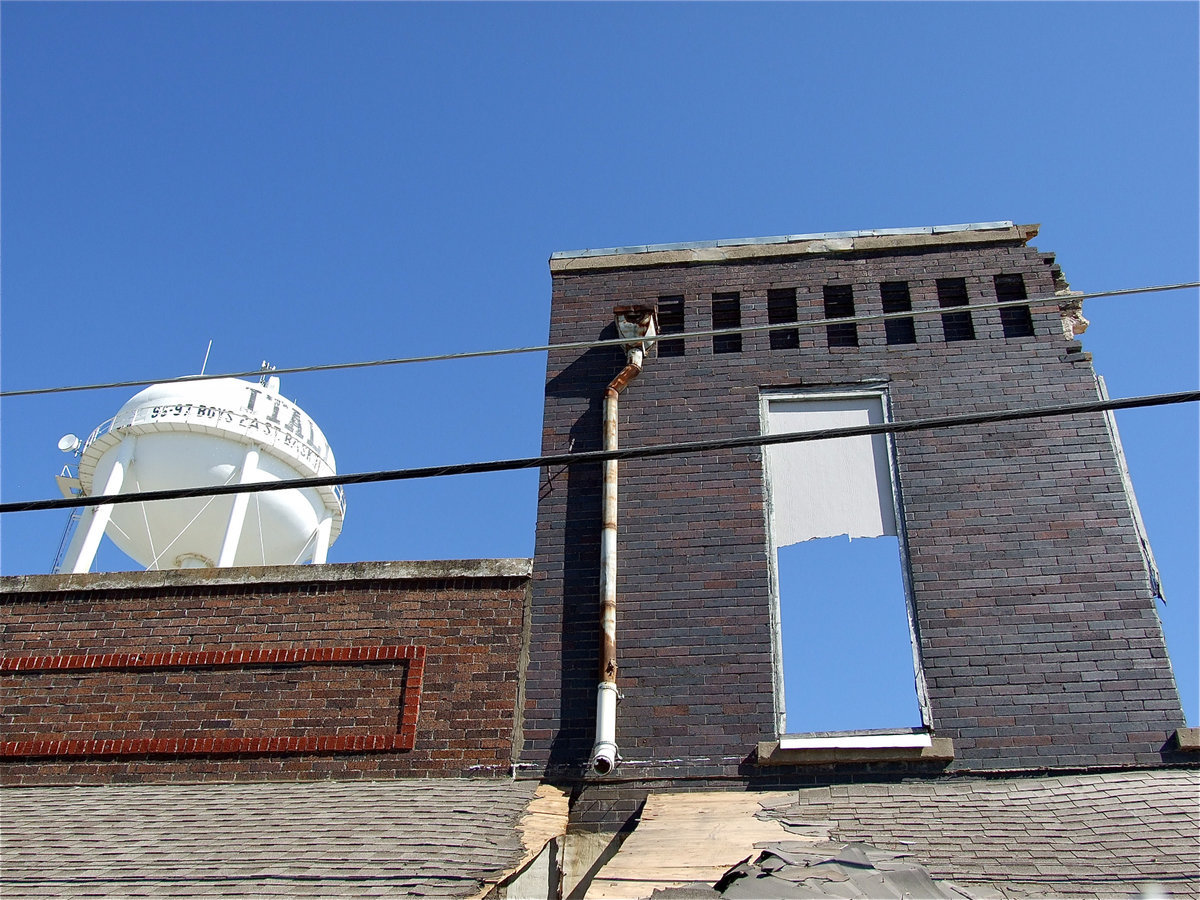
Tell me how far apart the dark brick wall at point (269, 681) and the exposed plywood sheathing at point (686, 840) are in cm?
146

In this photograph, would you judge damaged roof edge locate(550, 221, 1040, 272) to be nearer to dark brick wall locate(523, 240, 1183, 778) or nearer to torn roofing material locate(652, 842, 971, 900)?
dark brick wall locate(523, 240, 1183, 778)

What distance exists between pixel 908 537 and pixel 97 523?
522 inches

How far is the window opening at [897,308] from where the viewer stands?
10430 millimetres

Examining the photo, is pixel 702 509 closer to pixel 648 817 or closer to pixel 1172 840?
pixel 648 817

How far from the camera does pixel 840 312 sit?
10.7 metres

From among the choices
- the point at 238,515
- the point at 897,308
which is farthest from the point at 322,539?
the point at 897,308

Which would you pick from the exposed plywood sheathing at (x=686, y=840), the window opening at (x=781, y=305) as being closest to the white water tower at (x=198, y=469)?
the window opening at (x=781, y=305)

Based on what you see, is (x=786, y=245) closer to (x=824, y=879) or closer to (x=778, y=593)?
(x=778, y=593)

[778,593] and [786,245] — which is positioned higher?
[786,245]

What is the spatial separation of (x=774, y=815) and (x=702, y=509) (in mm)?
2892

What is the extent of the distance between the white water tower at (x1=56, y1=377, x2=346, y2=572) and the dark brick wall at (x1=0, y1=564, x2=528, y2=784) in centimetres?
836

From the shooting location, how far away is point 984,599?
868 cm

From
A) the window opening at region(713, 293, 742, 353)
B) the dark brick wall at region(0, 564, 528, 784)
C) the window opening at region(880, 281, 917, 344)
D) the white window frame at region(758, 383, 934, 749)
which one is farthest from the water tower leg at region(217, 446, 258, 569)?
the window opening at region(880, 281, 917, 344)

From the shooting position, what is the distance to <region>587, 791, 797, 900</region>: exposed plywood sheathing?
6.42m
